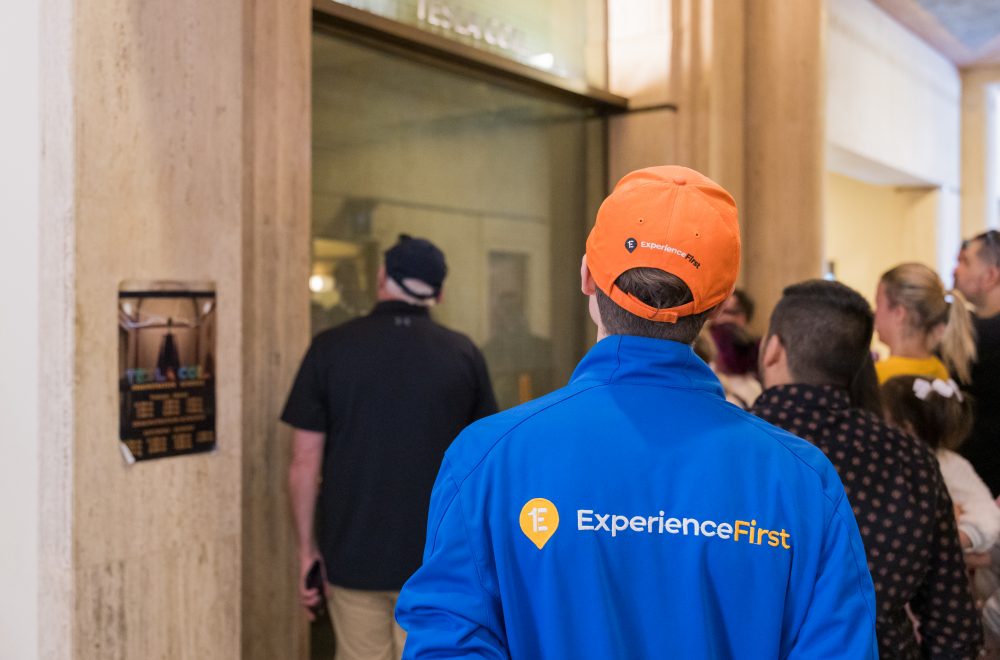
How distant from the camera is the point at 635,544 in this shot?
1.38m

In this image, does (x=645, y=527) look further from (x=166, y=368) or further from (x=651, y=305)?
(x=166, y=368)

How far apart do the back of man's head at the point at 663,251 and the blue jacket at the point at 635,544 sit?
12 centimetres

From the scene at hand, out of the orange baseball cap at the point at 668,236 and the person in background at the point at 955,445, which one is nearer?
the orange baseball cap at the point at 668,236

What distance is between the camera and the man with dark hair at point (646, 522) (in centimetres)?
138

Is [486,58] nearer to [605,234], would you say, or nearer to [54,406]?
[54,406]

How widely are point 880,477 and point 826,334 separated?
0.36m

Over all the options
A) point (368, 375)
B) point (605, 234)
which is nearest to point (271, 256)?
point (368, 375)

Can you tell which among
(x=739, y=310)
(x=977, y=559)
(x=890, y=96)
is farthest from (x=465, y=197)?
(x=890, y=96)

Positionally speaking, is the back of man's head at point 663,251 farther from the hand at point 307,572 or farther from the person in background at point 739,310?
the person in background at point 739,310

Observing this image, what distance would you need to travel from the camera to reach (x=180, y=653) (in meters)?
3.11

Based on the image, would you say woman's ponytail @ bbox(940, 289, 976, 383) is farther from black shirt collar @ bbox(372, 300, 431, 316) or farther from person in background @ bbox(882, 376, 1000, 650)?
black shirt collar @ bbox(372, 300, 431, 316)

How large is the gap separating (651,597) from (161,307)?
2.12m

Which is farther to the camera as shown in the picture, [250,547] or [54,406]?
[250,547]

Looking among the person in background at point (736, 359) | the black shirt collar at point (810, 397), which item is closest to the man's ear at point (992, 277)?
the person in background at point (736, 359)
